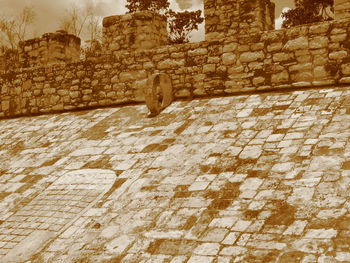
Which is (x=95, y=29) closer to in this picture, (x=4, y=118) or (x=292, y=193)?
(x=4, y=118)

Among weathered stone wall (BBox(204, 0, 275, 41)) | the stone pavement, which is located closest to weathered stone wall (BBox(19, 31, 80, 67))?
the stone pavement

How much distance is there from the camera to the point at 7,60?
10.3m

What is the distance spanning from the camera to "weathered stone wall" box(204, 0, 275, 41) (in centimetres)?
734

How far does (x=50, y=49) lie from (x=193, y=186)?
17.3 feet

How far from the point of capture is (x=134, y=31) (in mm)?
8273

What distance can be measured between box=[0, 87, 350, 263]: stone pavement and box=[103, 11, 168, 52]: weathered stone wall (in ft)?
4.29

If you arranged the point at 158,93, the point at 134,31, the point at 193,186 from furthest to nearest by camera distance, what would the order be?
the point at 134,31, the point at 158,93, the point at 193,186

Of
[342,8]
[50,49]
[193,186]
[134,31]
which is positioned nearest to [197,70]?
[134,31]

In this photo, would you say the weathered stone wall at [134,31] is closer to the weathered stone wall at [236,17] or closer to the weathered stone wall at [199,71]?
the weathered stone wall at [199,71]

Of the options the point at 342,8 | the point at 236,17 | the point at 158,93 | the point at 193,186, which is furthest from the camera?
the point at 158,93

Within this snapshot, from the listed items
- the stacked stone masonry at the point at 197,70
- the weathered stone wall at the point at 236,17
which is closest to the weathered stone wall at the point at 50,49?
the stacked stone masonry at the point at 197,70

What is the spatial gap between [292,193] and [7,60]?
24.5ft

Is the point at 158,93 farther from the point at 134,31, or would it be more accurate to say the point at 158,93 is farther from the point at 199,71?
the point at 134,31

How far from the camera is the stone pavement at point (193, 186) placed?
4102 mm
